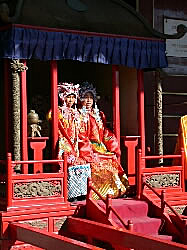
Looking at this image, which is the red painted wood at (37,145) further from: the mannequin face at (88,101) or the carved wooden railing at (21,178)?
the mannequin face at (88,101)

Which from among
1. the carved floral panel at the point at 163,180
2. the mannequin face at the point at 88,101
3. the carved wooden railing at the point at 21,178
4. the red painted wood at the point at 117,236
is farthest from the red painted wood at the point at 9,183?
the carved floral panel at the point at 163,180

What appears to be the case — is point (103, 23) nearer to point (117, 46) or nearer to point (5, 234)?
point (117, 46)

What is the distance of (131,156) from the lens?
10805 millimetres

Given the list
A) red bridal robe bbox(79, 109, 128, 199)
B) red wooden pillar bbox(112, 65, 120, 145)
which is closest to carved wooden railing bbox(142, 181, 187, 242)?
red bridal robe bbox(79, 109, 128, 199)

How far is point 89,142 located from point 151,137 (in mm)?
2432

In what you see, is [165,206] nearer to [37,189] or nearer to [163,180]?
[163,180]

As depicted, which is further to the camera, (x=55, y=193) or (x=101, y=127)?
(x=101, y=127)

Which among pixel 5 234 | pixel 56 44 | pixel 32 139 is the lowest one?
pixel 5 234

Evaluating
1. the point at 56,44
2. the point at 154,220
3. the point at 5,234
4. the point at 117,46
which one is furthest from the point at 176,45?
the point at 5,234

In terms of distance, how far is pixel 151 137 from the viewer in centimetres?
1267

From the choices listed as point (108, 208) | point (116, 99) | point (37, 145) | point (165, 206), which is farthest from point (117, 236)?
point (116, 99)

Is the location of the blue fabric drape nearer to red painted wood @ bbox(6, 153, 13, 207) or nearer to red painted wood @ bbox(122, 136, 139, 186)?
red painted wood @ bbox(122, 136, 139, 186)

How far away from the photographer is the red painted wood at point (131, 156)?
1073 centimetres

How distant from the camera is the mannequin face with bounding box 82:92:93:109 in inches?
423
